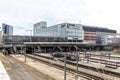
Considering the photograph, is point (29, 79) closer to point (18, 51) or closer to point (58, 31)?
point (18, 51)

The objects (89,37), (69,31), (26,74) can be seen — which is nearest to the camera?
(26,74)

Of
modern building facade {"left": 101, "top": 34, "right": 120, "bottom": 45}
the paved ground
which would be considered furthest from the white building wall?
the paved ground

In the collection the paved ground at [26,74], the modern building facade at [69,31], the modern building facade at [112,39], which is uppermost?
the modern building facade at [69,31]

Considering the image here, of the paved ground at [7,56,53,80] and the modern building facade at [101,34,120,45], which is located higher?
the modern building facade at [101,34,120,45]

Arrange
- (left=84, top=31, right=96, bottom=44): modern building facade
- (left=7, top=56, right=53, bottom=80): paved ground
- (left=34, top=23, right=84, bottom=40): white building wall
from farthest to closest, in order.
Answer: (left=84, top=31, right=96, bottom=44): modern building facade < (left=34, top=23, right=84, bottom=40): white building wall < (left=7, top=56, right=53, bottom=80): paved ground

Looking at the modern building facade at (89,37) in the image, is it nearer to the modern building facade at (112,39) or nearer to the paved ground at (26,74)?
the modern building facade at (112,39)

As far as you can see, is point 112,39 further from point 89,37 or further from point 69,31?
point 69,31

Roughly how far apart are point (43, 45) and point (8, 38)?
835 inches

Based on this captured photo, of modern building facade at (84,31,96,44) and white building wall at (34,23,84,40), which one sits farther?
modern building facade at (84,31,96,44)

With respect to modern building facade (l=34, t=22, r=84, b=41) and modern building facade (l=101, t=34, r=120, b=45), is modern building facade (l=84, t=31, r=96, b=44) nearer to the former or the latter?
modern building facade (l=101, t=34, r=120, b=45)

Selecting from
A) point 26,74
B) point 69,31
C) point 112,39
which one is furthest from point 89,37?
point 26,74

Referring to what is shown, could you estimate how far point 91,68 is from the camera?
3238 centimetres

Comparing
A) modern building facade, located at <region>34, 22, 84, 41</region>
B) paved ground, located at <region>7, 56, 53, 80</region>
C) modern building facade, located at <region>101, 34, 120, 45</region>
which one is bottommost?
paved ground, located at <region>7, 56, 53, 80</region>

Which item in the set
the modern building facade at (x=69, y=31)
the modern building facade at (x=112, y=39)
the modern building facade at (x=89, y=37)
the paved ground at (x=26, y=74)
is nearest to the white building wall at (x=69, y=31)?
the modern building facade at (x=69, y=31)
